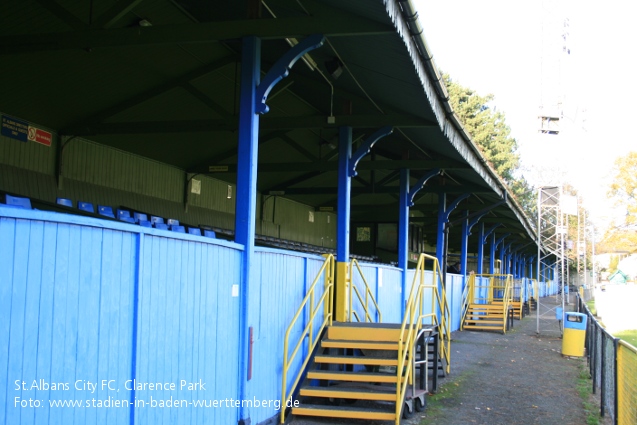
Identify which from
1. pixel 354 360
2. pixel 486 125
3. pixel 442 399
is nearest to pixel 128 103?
pixel 354 360

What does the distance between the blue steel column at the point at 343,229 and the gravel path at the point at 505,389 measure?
2.08m

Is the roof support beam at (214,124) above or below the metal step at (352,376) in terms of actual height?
above

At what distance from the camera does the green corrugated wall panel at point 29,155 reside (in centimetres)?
1228

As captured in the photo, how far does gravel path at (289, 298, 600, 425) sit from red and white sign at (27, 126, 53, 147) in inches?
329

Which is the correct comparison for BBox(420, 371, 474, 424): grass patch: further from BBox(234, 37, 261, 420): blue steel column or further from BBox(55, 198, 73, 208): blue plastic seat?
BBox(55, 198, 73, 208): blue plastic seat

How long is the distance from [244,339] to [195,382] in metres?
1.14

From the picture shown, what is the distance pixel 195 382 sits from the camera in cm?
612

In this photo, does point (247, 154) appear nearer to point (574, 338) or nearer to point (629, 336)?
point (574, 338)

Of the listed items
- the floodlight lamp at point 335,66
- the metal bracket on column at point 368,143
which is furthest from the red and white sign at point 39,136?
the floodlight lamp at point 335,66

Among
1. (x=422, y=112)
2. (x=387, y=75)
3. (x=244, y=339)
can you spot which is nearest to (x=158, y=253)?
(x=244, y=339)

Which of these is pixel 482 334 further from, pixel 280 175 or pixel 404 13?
pixel 404 13

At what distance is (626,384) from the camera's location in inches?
275

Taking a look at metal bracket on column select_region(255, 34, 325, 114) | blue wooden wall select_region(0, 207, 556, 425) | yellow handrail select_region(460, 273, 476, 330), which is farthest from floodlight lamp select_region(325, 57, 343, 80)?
yellow handrail select_region(460, 273, 476, 330)

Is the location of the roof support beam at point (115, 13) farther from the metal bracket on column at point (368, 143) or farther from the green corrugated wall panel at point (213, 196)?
the green corrugated wall panel at point (213, 196)
